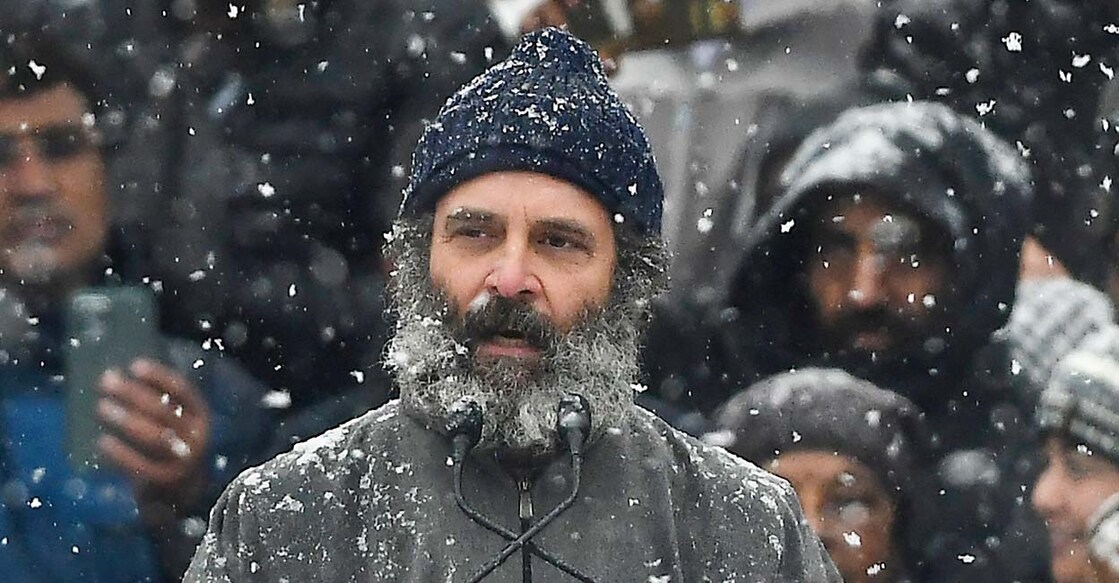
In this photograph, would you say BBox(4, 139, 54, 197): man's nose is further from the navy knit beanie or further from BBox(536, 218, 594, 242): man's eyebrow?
BBox(536, 218, 594, 242): man's eyebrow

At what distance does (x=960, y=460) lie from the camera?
416 cm

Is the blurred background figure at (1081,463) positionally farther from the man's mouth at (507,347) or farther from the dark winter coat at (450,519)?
the man's mouth at (507,347)

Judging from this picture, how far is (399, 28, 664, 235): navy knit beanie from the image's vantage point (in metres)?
2.53

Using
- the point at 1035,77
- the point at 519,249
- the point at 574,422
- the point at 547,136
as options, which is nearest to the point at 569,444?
the point at 574,422

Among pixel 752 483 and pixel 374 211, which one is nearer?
pixel 752 483

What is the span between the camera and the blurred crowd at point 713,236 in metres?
4.07

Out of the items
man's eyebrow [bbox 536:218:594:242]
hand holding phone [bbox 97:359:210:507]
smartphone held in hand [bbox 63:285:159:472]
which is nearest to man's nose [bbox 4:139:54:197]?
smartphone held in hand [bbox 63:285:159:472]

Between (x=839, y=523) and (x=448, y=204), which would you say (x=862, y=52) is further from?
(x=448, y=204)

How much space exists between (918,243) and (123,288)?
1.81 metres

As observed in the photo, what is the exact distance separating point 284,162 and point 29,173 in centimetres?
56

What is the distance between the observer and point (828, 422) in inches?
160

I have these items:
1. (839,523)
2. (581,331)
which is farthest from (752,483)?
(839,523)

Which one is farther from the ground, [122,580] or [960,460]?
[960,460]

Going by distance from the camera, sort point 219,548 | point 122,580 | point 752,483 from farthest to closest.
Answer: point 122,580, point 752,483, point 219,548
